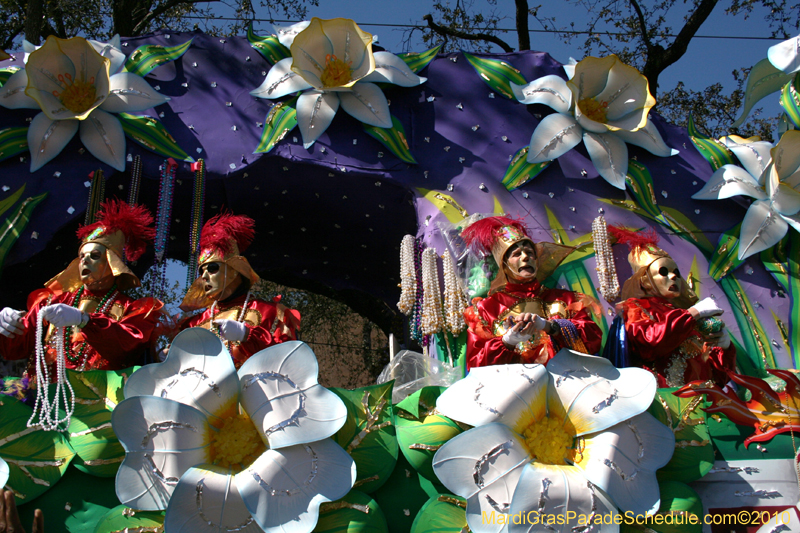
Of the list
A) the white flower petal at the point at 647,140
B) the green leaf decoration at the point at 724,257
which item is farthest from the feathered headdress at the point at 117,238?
the green leaf decoration at the point at 724,257

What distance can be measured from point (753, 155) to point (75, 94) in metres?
5.01

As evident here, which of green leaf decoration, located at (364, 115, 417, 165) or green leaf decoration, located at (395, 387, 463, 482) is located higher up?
green leaf decoration, located at (364, 115, 417, 165)

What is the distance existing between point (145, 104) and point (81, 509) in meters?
3.02

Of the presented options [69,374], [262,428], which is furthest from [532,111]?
[69,374]

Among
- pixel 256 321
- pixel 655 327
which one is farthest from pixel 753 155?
pixel 256 321

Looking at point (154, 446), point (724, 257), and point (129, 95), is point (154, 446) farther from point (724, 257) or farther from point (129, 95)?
point (724, 257)

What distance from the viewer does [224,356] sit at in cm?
405

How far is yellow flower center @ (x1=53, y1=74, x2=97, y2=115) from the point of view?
5.60 m

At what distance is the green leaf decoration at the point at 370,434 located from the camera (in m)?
3.99

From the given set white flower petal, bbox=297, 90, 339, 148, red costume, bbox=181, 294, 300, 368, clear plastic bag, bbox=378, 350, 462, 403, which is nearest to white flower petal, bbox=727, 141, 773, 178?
clear plastic bag, bbox=378, 350, 462, 403

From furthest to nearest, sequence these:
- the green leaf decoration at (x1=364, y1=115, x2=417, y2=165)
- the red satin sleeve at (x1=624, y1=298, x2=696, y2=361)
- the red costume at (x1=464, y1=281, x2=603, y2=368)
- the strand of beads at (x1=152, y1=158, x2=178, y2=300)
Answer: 1. the green leaf decoration at (x1=364, y1=115, x2=417, y2=165)
2. the strand of beads at (x1=152, y1=158, x2=178, y2=300)
3. the red satin sleeve at (x1=624, y1=298, x2=696, y2=361)
4. the red costume at (x1=464, y1=281, x2=603, y2=368)

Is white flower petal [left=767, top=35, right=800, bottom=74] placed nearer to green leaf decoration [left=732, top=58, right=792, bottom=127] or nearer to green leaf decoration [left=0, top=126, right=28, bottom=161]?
green leaf decoration [left=732, top=58, right=792, bottom=127]

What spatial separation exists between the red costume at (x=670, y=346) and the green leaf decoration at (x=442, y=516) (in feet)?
5.13

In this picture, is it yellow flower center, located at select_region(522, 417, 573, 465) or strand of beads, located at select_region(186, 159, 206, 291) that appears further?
strand of beads, located at select_region(186, 159, 206, 291)
